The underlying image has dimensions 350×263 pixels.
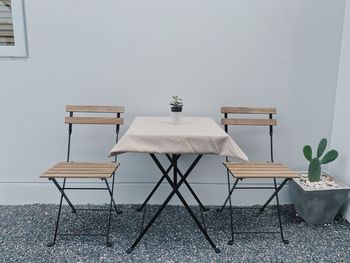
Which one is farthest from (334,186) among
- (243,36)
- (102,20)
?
(102,20)

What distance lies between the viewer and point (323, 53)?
284cm

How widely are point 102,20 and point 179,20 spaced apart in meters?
0.67

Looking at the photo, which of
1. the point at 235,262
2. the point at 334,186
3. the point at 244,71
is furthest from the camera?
the point at 244,71

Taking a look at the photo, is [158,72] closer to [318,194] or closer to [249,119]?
[249,119]

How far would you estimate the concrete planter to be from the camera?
8.55 feet

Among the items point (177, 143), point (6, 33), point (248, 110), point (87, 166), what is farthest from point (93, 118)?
point (248, 110)

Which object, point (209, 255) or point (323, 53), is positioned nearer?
point (209, 255)

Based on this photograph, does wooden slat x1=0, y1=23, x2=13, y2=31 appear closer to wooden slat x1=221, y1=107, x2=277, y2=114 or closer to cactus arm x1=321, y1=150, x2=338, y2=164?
wooden slat x1=221, y1=107, x2=277, y2=114

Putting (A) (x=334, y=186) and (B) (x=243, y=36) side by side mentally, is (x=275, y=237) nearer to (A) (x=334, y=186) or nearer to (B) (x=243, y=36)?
(A) (x=334, y=186)

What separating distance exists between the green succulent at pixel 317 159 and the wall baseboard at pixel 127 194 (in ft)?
1.14

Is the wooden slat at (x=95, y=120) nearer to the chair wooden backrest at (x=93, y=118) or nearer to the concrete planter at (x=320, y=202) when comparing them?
the chair wooden backrest at (x=93, y=118)

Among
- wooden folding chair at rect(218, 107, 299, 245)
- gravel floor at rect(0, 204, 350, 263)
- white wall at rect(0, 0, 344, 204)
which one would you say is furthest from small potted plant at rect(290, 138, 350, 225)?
white wall at rect(0, 0, 344, 204)

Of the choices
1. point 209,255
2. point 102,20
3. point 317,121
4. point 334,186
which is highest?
point 102,20

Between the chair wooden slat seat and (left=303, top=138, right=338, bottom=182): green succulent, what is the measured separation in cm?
166
